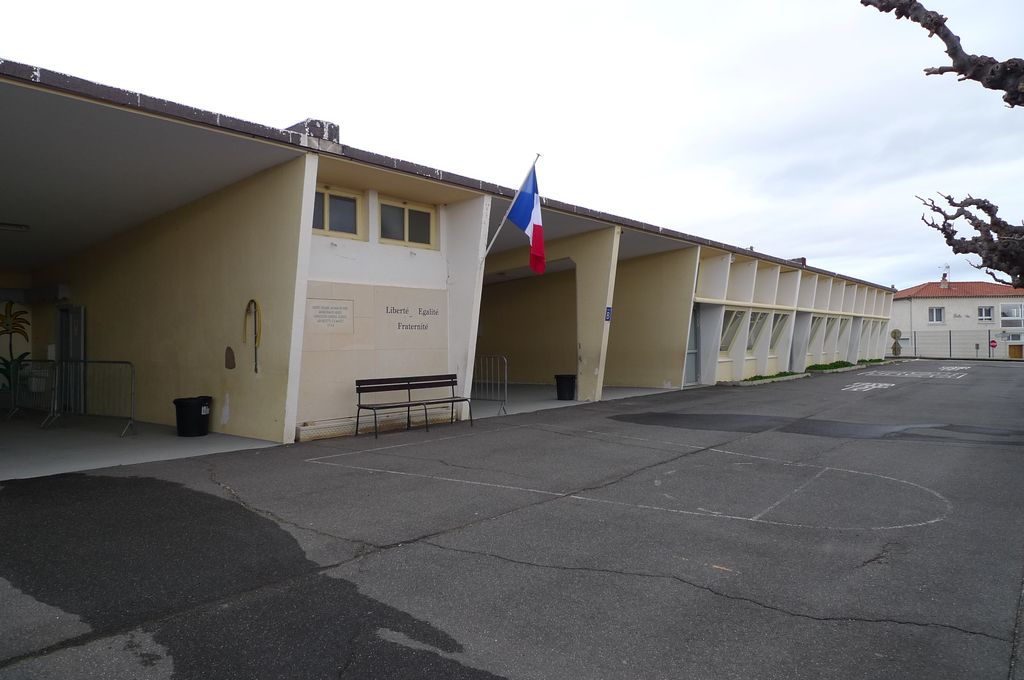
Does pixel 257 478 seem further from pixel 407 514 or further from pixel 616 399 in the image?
pixel 616 399

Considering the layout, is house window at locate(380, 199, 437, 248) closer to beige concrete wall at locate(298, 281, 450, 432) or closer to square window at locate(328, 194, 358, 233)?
square window at locate(328, 194, 358, 233)

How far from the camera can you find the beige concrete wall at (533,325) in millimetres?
22625

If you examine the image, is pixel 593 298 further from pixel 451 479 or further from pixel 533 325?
pixel 451 479

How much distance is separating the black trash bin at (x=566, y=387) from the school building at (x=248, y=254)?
0.25m

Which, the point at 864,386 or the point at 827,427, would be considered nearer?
the point at 827,427

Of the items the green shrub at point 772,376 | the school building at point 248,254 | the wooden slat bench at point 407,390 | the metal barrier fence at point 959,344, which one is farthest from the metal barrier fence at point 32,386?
the metal barrier fence at point 959,344

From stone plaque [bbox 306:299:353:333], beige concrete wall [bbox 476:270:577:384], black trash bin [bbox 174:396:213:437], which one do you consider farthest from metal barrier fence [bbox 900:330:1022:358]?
black trash bin [bbox 174:396:213:437]

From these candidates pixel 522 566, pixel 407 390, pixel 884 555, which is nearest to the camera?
pixel 522 566

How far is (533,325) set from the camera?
23859 mm

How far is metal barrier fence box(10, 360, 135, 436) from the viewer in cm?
1515

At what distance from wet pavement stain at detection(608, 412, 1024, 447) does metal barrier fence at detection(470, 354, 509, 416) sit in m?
6.24

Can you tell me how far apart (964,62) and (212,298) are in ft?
38.4

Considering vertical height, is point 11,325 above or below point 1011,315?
below

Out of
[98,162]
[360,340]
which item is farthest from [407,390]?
[98,162]
